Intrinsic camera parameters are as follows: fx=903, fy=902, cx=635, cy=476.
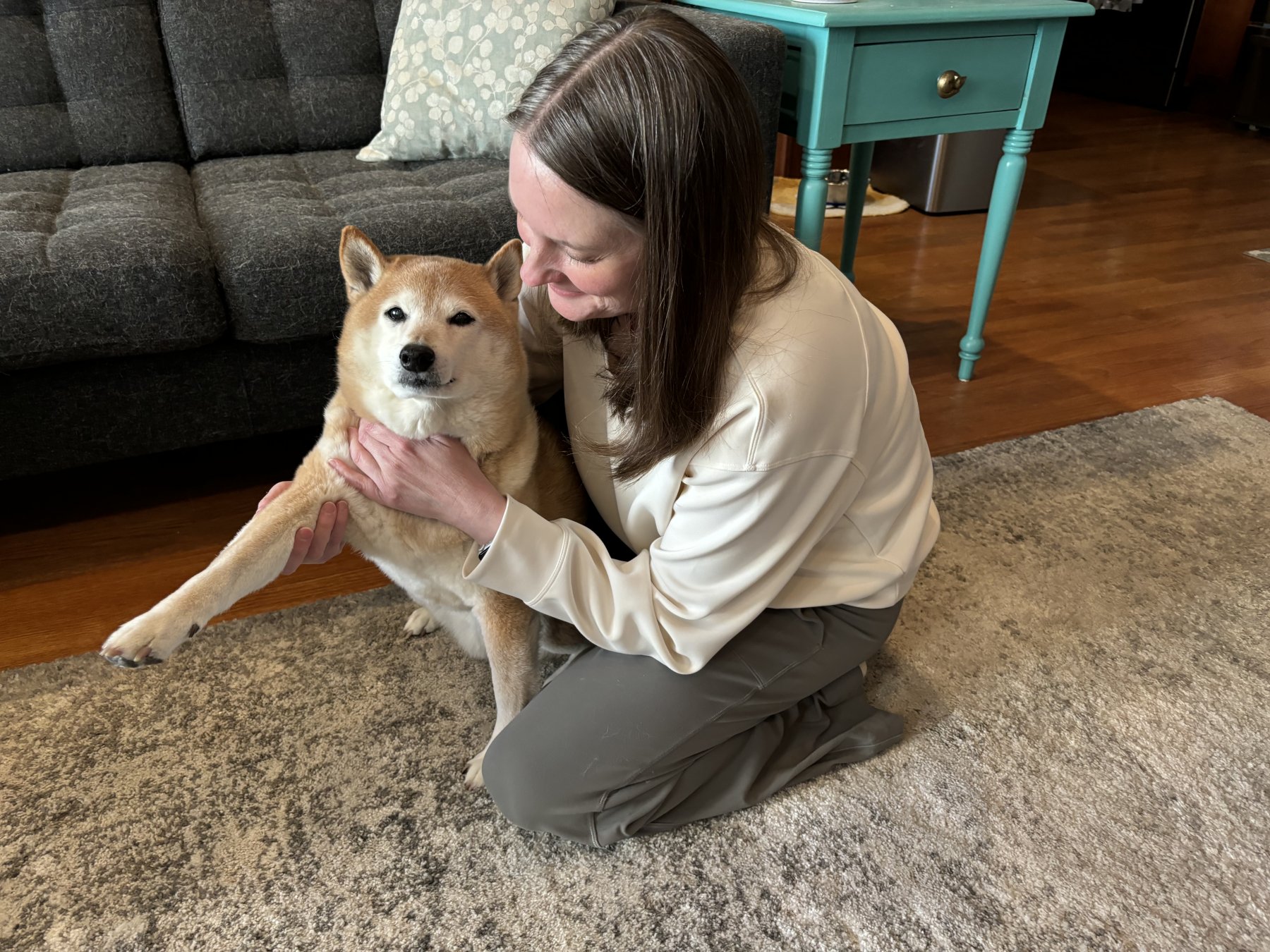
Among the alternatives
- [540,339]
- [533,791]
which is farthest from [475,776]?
[540,339]

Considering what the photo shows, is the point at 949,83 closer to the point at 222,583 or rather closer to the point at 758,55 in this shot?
the point at 758,55

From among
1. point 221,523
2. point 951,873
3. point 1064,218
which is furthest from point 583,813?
point 1064,218

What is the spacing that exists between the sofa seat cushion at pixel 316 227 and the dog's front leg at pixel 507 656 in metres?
0.70

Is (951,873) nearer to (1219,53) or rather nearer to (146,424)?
(146,424)

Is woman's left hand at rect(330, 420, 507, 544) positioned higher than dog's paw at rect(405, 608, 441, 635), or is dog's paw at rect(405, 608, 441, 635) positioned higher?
woman's left hand at rect(330, 420, 507, 544)

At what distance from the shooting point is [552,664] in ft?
4.92

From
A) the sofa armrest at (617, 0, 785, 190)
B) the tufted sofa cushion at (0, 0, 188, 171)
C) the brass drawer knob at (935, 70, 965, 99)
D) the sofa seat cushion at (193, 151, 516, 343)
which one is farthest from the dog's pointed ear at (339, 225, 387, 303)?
the brass drawer knob at (935, 70, 965, 99)

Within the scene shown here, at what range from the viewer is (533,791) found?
3.73ft

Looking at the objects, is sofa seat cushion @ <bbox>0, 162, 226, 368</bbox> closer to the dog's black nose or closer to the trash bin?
the dog's black nose

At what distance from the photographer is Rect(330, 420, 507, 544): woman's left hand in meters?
1.10

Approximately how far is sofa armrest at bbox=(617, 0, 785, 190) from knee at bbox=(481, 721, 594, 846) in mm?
1131

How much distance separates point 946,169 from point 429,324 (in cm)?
→ 291

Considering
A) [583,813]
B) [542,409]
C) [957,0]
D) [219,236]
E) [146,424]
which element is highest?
[957,0]

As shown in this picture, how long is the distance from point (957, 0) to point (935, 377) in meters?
0.90
